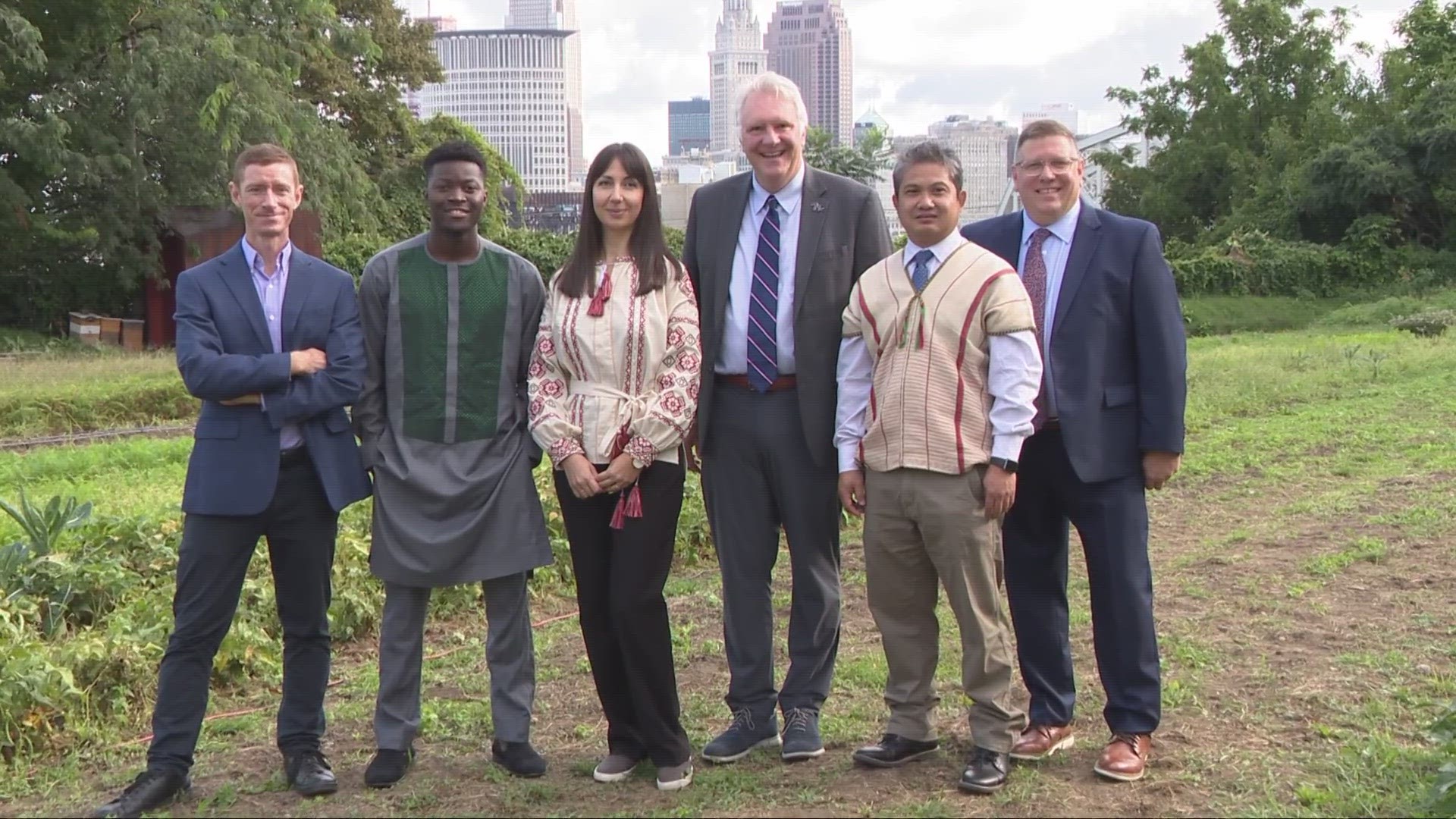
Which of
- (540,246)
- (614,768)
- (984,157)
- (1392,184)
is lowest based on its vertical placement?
(614,768)

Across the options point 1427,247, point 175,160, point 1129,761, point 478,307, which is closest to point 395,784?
point 478,307

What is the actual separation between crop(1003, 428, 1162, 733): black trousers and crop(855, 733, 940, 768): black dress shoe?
39cm

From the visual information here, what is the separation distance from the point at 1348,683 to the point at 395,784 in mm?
3299

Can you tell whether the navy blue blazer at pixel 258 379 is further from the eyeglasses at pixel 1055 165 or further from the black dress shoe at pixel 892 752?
the eyeglasses at pixel 1055 165

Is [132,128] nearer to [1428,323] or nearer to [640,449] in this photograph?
[1428,323]

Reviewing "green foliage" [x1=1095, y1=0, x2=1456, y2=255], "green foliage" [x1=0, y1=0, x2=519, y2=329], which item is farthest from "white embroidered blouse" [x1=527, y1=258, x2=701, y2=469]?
"green foliage" [x1=1095, y1=0, x2=1456, y2=255]

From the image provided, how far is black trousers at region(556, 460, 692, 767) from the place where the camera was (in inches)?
162

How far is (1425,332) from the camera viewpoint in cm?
2039

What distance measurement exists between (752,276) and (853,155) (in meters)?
40.5

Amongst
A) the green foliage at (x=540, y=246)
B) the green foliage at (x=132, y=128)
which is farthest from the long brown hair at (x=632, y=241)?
the green foliage at (x=540, y=246)

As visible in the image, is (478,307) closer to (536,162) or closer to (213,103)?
(213,103)

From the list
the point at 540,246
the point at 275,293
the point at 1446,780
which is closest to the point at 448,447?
the point at 275,293

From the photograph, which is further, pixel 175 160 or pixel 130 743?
pixel 175 160

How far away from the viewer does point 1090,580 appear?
4246 millimetres
